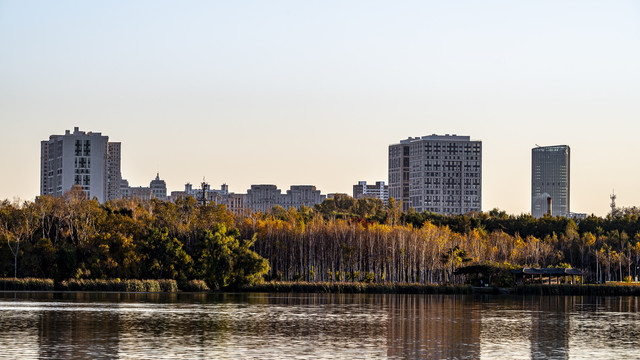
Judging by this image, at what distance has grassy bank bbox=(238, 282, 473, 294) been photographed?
107562 millimetres

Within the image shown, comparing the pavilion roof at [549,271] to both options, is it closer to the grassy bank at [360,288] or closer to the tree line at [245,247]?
the tree line at [245,247]

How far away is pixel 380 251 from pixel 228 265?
73.4ft

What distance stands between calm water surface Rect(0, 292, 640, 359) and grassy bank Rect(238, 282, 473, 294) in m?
24.2

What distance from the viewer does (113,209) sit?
120875mm

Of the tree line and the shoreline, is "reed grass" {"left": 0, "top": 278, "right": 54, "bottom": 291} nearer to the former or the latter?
the shoreline

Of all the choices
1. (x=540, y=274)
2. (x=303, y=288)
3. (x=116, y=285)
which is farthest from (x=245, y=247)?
(x=540, y=274)

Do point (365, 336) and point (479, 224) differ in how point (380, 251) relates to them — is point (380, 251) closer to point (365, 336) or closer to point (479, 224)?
point (479, 224)

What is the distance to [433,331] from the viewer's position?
181 ft

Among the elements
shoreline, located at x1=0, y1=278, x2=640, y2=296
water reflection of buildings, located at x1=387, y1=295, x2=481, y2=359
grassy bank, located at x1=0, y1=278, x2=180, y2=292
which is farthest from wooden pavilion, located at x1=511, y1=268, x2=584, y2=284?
grassy bank, located at x1=0, y1=278, x2=180, y2=292

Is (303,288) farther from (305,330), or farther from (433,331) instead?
(433,331)

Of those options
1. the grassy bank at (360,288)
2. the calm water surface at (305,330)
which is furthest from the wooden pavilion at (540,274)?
the calm water surface at (305,330)

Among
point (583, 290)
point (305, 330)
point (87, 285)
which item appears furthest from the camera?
point (583, 290)

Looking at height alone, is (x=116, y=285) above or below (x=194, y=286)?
above

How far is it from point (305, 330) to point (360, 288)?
53762mm
